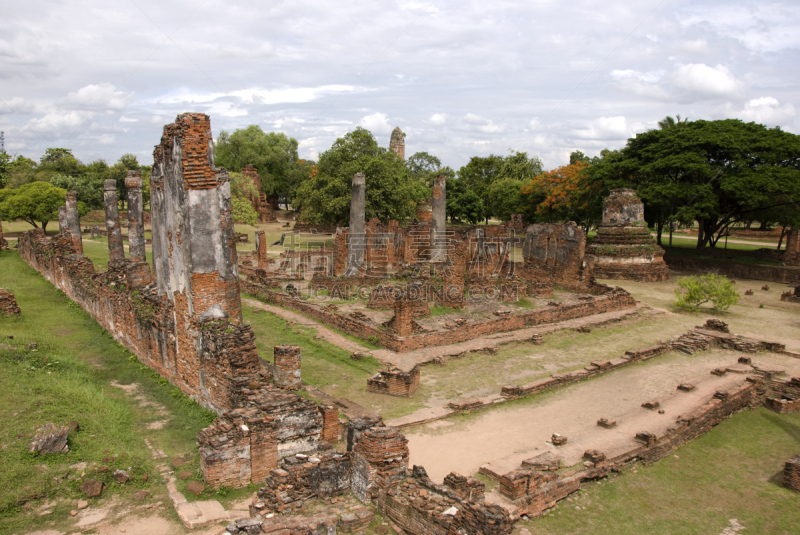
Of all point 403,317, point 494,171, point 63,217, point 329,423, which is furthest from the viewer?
point 494,171

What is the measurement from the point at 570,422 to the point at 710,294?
1242 cm

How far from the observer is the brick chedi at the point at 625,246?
26984 mm

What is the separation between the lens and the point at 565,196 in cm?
3738

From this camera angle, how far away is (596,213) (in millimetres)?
33562

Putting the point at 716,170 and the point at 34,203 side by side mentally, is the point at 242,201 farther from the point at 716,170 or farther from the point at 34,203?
the point at 716,170

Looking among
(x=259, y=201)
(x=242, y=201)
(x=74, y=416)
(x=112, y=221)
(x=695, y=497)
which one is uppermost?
(x=259, y=201)

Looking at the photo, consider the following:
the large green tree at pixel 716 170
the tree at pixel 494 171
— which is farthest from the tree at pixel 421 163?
the large green tree at pixel 716 170

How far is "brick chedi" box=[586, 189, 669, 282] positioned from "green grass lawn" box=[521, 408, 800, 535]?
59.1 ft

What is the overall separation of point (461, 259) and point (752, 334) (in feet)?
29.4

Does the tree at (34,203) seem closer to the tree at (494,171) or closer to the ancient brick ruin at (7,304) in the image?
the ancient brick ruin at (7,304)

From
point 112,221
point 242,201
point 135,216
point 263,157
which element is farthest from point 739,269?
point 263,157

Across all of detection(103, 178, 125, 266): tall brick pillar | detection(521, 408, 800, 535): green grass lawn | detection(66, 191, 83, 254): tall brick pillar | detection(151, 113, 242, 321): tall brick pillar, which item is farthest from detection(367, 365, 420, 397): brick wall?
detection(66, 191, 83, 254): tall brick pillar

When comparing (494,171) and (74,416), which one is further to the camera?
(494,171)

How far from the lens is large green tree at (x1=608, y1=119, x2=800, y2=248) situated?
2556 centimetres
